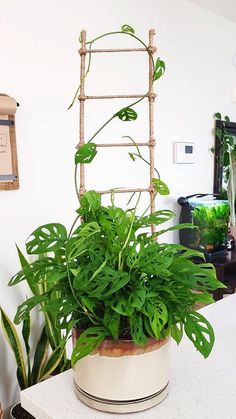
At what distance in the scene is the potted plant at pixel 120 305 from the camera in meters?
0.72

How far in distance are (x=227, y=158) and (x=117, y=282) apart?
2531 millimetres

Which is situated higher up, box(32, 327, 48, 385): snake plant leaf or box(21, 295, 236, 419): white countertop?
box(21, 295, 236, 419): white countertop

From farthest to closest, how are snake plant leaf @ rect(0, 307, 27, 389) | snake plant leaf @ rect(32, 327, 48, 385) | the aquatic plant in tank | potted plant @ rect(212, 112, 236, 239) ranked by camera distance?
potted plant @ rect(212, 112, 236, 239) < the aquatic plant in tank < snake plant leaf @ rect(32, 327, 48, 385) < snake plant leaf @ rect(0, 307, 27, 389)

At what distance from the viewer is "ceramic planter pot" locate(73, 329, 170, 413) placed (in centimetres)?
74

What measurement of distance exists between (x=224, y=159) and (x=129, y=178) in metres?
1.07

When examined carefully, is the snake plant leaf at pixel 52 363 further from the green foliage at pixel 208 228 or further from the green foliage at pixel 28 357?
the green foliage at pixel 208 228

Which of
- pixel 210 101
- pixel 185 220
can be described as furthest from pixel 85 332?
pixel 210 101

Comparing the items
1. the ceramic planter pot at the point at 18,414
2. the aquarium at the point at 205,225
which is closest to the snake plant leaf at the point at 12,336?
the ceramic planter pot at the point at 18,414

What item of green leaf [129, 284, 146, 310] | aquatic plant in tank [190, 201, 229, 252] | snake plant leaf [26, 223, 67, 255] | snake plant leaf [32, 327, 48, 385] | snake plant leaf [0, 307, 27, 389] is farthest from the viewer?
aquatic plant in tank [190, 201, 229, 252]

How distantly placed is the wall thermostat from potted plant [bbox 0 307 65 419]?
4.93 ft

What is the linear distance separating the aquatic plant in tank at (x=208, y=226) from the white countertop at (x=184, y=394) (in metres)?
1.52

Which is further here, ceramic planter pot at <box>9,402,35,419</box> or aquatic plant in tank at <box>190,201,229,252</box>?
aquatic plant in tank at <box>190,201,229,252</box>

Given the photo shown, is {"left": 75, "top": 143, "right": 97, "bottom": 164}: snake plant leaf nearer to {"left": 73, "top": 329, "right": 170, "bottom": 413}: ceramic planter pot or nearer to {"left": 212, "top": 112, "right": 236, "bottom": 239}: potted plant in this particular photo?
{"left": 73, "top": 329, "right": 170, "bottom": 413}: ceramic planter pot

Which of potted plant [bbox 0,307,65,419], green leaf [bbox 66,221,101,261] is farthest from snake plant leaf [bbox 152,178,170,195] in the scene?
potted plant [bbox 0,307,65,419]
